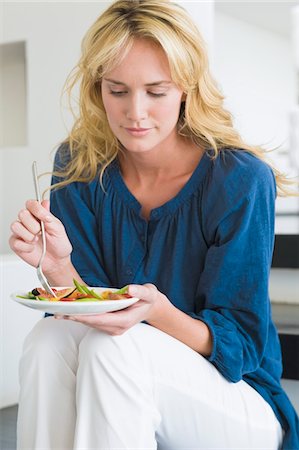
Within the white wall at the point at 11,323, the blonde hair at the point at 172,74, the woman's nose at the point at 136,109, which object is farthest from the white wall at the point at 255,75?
the woman's nose at the point at 136,109

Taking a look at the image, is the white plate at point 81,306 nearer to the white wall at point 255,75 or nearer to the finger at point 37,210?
the finger at point 37,210

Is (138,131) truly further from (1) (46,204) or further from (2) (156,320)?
(2) (156,320)

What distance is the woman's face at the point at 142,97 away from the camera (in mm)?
1533

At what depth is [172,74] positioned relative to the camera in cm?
153

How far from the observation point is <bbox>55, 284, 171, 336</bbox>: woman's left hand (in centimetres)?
125

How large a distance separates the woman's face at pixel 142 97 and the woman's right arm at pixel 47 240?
238mm

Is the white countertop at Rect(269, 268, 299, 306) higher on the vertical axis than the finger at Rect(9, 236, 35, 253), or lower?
lower

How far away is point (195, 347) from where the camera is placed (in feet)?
4.76

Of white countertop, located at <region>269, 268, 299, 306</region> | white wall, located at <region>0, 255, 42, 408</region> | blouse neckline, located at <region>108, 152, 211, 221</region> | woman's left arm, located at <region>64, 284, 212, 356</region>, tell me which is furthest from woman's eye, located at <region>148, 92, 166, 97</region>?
white wall, located at <region>0, 255, 42, 408</region>

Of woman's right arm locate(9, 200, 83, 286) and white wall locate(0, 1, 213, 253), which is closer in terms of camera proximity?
woman's right arm locate(9, 200, 83, 286)

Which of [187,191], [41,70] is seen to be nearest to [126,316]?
[187,191]

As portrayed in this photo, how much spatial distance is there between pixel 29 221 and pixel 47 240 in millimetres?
76

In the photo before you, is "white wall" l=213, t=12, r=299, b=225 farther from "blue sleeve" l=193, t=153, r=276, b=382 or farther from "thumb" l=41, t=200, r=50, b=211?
"thumb" l=41, t=200, r=50, b=211

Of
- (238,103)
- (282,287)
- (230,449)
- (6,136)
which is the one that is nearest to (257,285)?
(230,449)
